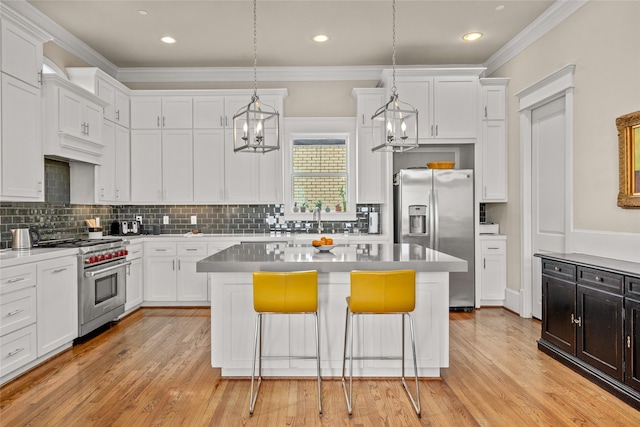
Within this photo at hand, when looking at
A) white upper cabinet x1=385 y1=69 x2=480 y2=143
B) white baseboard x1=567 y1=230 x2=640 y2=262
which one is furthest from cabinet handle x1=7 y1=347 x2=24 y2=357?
white baseboard x1=567 y1=230 x2=640 y2=262

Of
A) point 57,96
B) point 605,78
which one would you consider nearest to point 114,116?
point 57,96

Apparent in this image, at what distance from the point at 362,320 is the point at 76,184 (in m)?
3.91

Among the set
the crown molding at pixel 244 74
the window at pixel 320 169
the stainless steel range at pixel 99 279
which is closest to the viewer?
the stainless steel range at pixel 99 279

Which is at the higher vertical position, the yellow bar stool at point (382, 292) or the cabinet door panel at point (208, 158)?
the cabinet door panel at point (208, 158)

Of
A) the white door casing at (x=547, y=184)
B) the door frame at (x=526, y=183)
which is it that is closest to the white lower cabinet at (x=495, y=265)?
the door frame at (x=526, y=183)

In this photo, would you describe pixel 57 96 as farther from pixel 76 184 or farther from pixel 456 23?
pixel 456 23

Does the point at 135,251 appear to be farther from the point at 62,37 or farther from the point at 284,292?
the point at 284,292

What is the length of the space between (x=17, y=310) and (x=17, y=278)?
25 centimetres

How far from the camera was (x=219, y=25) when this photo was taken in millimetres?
4734

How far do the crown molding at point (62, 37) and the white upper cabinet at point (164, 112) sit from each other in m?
0.65

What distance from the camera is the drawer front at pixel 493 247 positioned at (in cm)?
552

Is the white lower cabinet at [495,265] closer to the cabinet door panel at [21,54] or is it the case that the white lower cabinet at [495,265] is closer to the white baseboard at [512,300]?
the white baseboard at [512,300]

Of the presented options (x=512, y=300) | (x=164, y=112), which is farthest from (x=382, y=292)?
(x=164, y=112)

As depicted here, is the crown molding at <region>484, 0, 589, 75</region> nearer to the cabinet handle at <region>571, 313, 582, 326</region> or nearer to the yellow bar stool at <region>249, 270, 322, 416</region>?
the cabinet handle at <region>571, 313, 582, 326</region>
